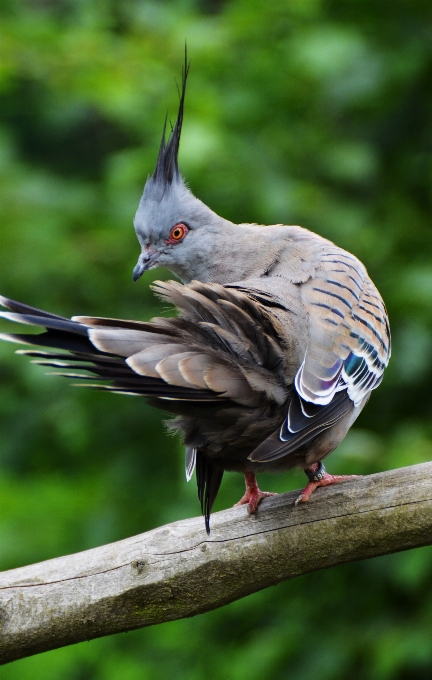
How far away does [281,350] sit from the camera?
113 inches

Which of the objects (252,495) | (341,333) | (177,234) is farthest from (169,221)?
(252,495)

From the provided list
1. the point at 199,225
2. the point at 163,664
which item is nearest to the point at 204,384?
the point at 199,225

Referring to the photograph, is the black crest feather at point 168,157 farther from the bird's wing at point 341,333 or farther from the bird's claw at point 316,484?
the bird's claw at point 316,484

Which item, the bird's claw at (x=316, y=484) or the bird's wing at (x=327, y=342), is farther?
the bird's claw at (x=316, y=484)

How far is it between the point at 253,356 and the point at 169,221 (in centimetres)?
148

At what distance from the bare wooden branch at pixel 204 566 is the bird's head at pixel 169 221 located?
1489 mm

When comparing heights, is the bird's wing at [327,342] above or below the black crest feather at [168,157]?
below

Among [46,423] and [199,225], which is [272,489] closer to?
[199,225]

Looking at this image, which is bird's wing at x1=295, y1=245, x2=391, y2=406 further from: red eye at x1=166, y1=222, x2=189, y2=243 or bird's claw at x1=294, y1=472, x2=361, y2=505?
red eye at x1=166, y1=222, x2=189, y2=243

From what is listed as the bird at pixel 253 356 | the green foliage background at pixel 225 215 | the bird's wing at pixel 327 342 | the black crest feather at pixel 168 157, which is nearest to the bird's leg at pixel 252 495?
the bird at pixel 253 356

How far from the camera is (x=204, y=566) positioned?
9.95 feet

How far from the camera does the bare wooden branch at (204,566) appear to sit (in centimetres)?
296

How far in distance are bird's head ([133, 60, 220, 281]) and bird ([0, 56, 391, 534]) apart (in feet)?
1.73

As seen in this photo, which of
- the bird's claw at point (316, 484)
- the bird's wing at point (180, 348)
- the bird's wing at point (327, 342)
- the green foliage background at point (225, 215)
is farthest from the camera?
the green foliage background at point (225, 215)
